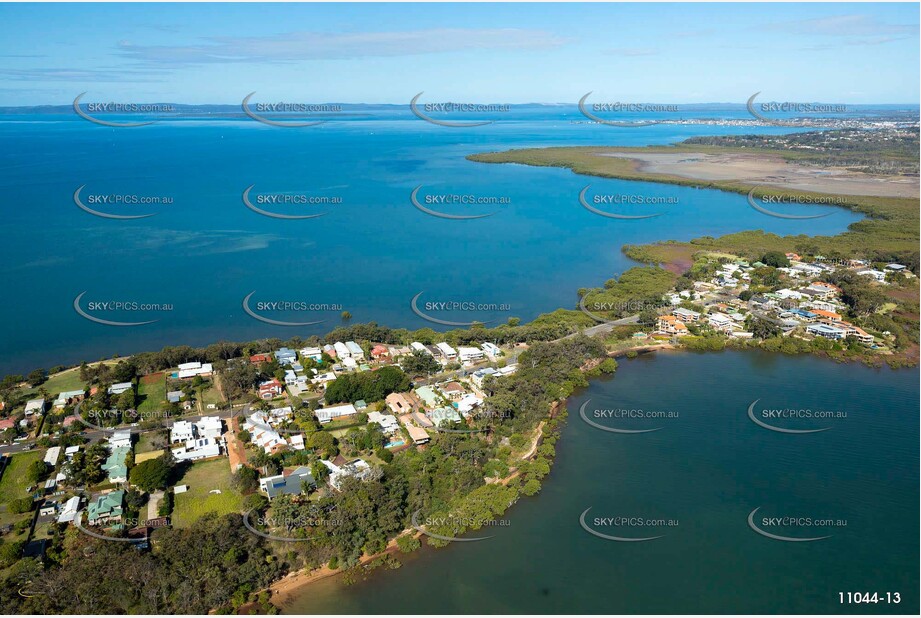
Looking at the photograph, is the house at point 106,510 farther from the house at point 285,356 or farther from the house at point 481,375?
the house at point 481,375

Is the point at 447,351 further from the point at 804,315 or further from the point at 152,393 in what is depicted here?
the point at 804,315

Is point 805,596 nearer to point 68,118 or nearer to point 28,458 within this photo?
point 28,458

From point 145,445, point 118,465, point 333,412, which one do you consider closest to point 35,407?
point 145,445

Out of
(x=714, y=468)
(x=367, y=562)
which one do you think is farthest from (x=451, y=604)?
(x=714, y=468)

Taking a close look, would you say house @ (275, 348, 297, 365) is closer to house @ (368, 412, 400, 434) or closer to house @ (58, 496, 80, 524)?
house @ (368, 412, 400, 434)

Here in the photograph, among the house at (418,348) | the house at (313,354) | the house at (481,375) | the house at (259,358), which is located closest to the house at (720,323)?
the house at (481,375)

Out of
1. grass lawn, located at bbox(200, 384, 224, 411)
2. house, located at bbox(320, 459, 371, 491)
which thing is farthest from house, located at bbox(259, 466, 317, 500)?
grass lawn, located at bbox(200, 384, 224, 411)

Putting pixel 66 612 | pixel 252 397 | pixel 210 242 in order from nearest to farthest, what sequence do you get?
pixel 66 612, pixel 252 397, pixel 210 242
